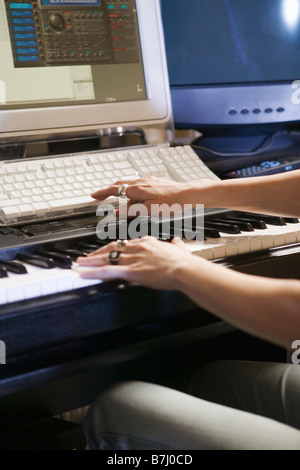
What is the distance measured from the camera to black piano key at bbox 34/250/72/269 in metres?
0.92

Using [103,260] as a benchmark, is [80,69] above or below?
above

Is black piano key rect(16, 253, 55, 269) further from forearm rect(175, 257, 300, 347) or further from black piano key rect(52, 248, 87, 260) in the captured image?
forearm rect(175, 257, 300, 347)

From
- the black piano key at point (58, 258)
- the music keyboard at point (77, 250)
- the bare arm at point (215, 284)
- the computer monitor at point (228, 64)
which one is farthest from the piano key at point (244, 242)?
the computer monitor at point (228, 64)

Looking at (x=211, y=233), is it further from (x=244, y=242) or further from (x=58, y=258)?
(x=58, y=258)

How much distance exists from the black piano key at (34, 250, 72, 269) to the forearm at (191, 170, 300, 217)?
0.34 meters

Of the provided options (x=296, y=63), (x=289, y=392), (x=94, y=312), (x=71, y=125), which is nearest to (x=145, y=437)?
(x=94, y=312)

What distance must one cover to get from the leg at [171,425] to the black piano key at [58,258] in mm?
200

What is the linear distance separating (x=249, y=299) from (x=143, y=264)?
0.18 meters

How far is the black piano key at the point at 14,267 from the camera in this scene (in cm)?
90

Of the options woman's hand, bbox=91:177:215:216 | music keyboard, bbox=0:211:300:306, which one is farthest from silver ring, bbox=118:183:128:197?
music keyboard, bbox=0:211:300:306

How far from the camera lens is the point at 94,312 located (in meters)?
0.89

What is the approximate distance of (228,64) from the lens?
173cm

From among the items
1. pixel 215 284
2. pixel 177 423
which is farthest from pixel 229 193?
pixel 177 423
